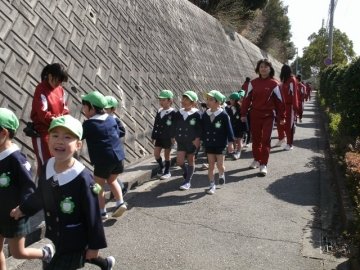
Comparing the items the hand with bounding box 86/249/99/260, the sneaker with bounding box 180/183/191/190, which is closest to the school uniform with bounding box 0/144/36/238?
the hand with bounding box 86/249/99/260

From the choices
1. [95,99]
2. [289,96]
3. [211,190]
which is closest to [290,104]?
[289,96]

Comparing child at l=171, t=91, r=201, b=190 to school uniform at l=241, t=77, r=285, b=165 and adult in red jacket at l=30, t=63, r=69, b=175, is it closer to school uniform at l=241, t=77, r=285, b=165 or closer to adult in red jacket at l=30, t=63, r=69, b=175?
school uniform at l=241, t=77, r=285, b=165

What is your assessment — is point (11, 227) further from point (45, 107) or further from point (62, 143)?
point (45, 107)

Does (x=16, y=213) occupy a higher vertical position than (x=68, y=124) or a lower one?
lower

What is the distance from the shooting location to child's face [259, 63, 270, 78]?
24.3ft

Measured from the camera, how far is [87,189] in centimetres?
272

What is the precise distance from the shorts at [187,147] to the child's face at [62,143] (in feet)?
12.4

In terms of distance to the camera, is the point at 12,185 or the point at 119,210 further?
the point at 119,210

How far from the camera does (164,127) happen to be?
7.02 metres

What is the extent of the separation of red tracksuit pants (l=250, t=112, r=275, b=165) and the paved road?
1.21ft

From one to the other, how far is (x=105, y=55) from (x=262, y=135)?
3.58m

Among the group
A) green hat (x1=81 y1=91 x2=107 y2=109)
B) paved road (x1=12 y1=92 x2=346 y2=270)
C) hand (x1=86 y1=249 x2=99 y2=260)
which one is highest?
green hat (x1=81 y1=91 x2=107 y2=109)

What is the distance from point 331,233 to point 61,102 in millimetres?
3600

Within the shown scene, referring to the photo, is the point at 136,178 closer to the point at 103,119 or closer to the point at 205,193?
the point at 205,193
